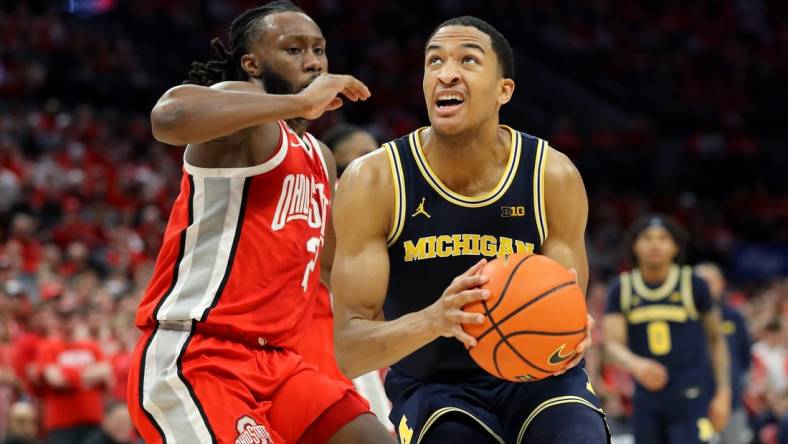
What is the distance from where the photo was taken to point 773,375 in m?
13.1

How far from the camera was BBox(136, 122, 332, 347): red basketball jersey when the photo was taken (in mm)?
3930

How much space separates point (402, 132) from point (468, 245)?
17.1m

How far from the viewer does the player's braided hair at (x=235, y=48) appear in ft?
14.6

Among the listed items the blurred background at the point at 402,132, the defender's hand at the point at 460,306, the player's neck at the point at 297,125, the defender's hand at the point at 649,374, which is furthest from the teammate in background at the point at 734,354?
the defender's hand at the point at 460,306

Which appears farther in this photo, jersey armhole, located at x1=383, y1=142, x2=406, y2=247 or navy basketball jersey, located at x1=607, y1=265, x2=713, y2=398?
navy basketball jersey, located at x1=607, y1=265, x2=713, y2=398

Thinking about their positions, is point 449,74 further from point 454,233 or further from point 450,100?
point 454,233

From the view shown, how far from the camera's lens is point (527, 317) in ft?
10.9

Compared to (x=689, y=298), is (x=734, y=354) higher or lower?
lower

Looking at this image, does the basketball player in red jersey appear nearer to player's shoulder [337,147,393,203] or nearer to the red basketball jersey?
the red basketball jersey

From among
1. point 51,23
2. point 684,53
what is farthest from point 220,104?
point 684,53

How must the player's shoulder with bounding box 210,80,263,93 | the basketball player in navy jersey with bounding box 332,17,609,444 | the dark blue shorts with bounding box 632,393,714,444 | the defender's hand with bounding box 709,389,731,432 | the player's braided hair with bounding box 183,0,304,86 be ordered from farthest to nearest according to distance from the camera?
1. the defender's hand with bounding box 709,389,731,432
2. the dark blue shorts with bounding box 632,393,714,444
3. the player's braided hair with bounding box 183,0,304,86
4. the player's shoulder with bounding box 210,80,263,93
5. the basketball player in navy jersey with bounding box 332,17,609,444

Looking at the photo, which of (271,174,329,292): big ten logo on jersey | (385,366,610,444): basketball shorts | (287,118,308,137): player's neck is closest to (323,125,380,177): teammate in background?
(287,118,308,137): player's neck

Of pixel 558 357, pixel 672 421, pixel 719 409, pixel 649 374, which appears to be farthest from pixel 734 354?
pixel 558 357

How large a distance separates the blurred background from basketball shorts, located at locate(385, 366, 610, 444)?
16.4 feet
